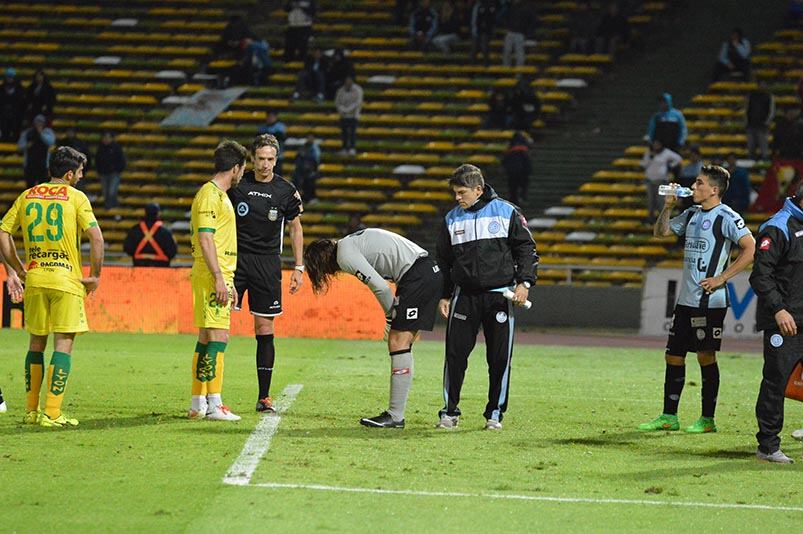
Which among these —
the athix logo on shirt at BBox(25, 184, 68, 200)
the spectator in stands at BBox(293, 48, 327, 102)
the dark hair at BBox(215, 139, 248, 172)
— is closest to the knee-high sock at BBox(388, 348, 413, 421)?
the dark hair at BBox(215, 139, 248, 172)

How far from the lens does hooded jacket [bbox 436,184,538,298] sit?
10.1 m

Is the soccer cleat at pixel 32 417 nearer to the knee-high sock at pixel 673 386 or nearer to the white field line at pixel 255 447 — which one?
the white field line at pixel 255 447

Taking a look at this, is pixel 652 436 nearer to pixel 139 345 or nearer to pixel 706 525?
pixel 706 525

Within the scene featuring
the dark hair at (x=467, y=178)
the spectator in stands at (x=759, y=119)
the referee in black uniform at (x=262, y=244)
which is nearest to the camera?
the dark hair at (x=467, y=178)

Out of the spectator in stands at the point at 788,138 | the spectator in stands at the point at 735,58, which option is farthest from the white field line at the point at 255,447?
the spectator in stands at the point at 735,58

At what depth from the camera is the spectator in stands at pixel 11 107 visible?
99.2 feet

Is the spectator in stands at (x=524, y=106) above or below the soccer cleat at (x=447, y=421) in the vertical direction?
above

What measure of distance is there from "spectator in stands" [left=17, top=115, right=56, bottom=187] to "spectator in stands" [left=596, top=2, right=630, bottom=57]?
12775 millimetres

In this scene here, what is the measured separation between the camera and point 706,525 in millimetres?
7113

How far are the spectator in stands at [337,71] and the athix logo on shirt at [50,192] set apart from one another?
20.6 metres

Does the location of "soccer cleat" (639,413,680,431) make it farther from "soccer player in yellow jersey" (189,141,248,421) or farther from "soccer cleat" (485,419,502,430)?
"soccer player in yellow jersey" (189,141,248,421)

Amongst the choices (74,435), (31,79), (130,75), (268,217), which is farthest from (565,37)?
(74,435)

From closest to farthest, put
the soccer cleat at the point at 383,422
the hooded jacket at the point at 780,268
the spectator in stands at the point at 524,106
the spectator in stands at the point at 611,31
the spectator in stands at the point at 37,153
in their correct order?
the hooded jacket at the point at 780,268 → the soccer cleat at the point at 383,422 → the spectator in stands at the point at 37,153 → the spectator in stands at the point at 524,106 → the spectator in stands at the point at 611,31

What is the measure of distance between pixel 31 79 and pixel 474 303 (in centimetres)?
2549
